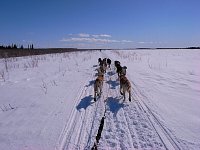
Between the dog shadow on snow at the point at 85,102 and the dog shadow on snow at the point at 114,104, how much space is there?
0.61 m

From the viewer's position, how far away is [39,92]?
941cm

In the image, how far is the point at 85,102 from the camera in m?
7.69

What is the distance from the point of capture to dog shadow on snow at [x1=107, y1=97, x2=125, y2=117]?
6.67 m

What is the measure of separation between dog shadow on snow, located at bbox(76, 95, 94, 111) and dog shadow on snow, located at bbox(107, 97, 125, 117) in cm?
61

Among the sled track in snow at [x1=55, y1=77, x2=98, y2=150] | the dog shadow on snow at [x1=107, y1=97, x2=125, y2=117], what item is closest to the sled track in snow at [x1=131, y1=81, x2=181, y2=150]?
the dog shadow on snow at [x1=107, y1=97, x2=125, y2=117]

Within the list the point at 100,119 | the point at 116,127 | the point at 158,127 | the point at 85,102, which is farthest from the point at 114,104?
the point at 158,127

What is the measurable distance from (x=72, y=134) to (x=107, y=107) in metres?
2.10

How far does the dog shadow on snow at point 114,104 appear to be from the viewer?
21.9ft

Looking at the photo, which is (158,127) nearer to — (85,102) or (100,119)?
(100,119)

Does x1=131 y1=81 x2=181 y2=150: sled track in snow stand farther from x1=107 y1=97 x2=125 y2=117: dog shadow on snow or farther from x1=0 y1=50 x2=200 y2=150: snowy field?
x1=107 y1=97 x2=125 y2=117: dog shadow on snow

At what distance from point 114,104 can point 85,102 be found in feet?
3.28

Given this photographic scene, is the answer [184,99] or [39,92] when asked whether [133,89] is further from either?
[39,92]

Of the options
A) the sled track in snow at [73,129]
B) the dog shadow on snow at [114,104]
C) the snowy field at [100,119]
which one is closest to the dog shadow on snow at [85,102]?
the snowy field at [100,119]

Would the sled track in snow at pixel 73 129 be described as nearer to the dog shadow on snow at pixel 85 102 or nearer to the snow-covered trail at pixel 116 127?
the snow-covered trail at pixel 116 127
